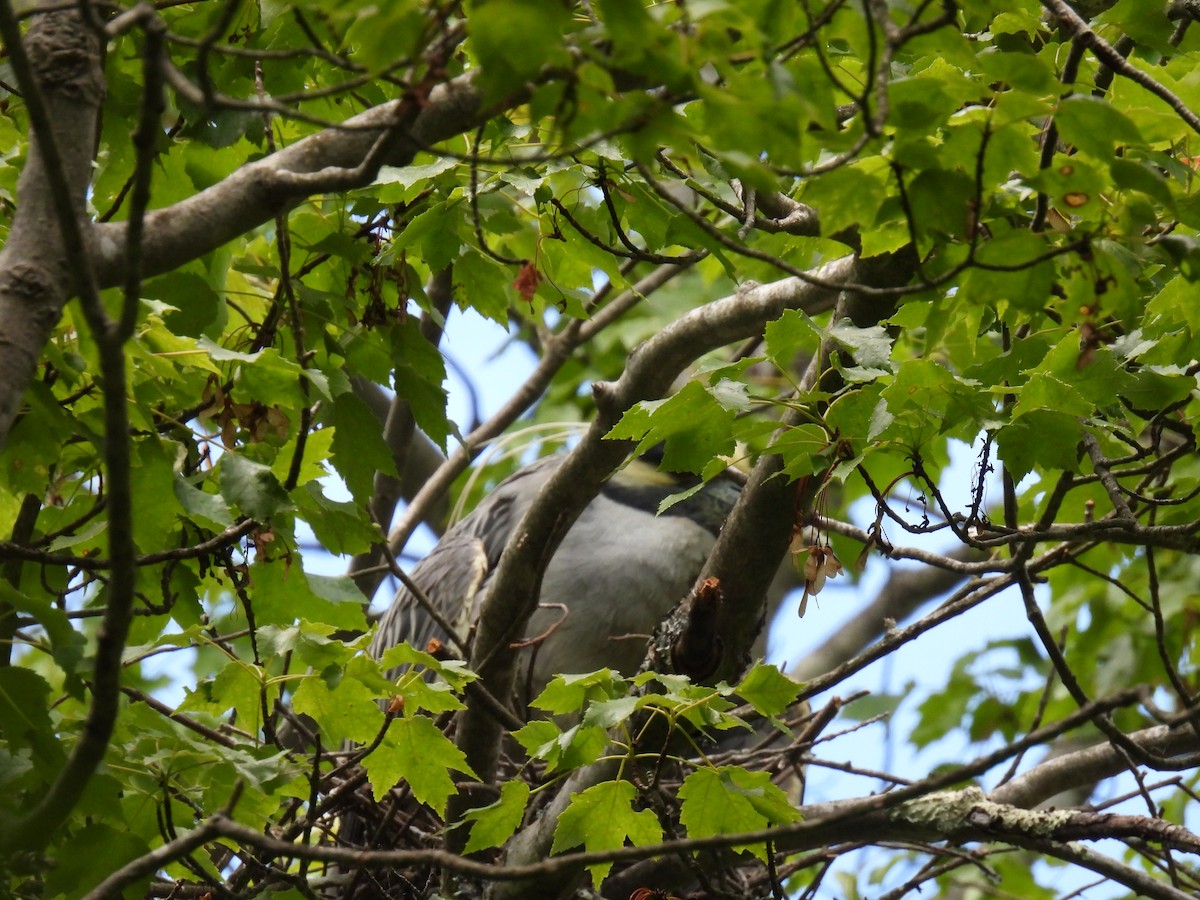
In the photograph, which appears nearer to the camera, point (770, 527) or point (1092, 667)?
point (770, 527)

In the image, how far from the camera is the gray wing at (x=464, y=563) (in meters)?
4.28

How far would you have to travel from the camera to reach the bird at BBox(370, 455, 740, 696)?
4031 mm

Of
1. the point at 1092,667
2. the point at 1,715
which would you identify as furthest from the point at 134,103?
the point at 1092,667

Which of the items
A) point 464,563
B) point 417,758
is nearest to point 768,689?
point 417,758

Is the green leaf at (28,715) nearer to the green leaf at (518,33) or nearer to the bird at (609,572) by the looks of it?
the green leaf at (518,33)

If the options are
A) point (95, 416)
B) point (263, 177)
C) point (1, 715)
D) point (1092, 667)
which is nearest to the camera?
point (263, 177)

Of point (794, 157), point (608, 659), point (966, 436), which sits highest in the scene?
point (608, 659)

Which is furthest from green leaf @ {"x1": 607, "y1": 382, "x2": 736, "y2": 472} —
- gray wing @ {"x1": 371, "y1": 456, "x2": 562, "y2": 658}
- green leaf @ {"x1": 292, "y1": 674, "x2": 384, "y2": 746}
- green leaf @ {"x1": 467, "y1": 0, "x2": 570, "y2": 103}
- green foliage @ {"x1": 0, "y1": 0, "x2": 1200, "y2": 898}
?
gray wing @ {"x1": 371, "y1": 456, "x2": 562, "y2": 658}

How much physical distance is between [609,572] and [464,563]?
0.57m

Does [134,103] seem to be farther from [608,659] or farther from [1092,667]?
[1092,667]

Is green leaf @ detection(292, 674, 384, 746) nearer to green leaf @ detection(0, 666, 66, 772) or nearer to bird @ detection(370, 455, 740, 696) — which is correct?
green leaf @ detection(0, 666, 66, 772)

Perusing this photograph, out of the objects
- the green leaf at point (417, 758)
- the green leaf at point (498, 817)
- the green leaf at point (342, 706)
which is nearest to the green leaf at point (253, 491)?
the green leaf at point (342, 706)

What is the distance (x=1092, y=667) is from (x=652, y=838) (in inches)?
121

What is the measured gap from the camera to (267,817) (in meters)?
2.31
